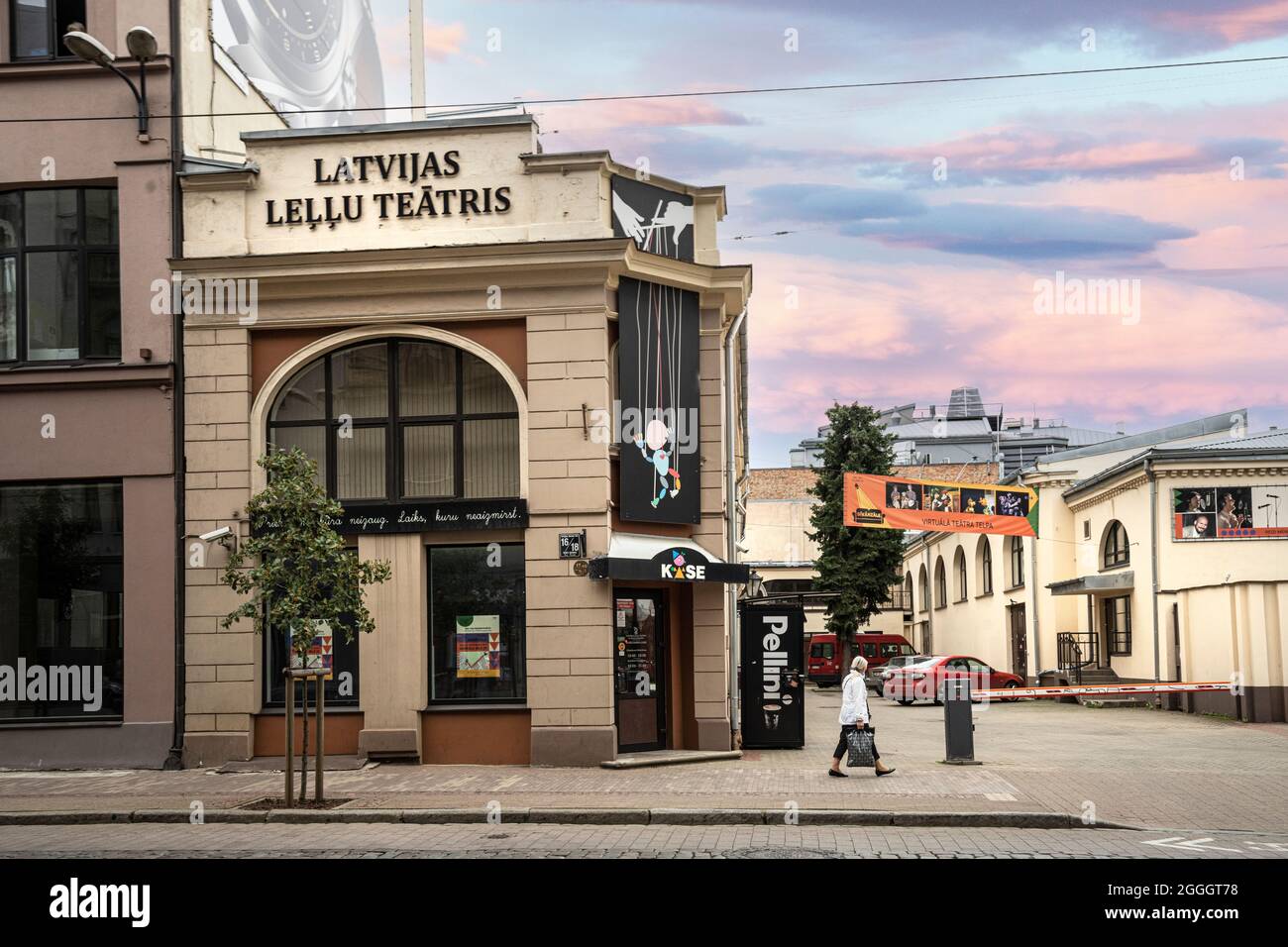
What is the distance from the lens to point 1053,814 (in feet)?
46.7

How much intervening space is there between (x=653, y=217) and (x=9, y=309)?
32.1ft

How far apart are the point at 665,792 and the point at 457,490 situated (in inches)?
235

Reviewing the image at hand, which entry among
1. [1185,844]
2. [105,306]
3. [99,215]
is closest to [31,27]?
[99,215]

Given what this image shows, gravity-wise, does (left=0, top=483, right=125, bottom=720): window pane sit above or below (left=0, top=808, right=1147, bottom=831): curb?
above

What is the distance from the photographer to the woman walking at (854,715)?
1775 centimetres

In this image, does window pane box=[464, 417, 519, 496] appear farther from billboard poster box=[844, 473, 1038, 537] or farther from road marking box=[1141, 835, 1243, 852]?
billboard poster box=[844, 473, 1038, 537]

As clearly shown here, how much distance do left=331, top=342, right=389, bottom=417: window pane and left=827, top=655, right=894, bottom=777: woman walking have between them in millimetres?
8036

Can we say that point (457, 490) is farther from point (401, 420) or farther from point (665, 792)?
point (665, 792)

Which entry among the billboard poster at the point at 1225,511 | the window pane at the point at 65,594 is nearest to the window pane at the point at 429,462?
the window pane at the point at 65,594

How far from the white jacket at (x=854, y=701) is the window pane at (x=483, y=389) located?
6292mm

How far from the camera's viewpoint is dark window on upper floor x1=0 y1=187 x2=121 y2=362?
20.4m

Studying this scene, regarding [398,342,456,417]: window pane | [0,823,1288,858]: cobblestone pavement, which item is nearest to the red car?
[398,342,456,417]: window pane
